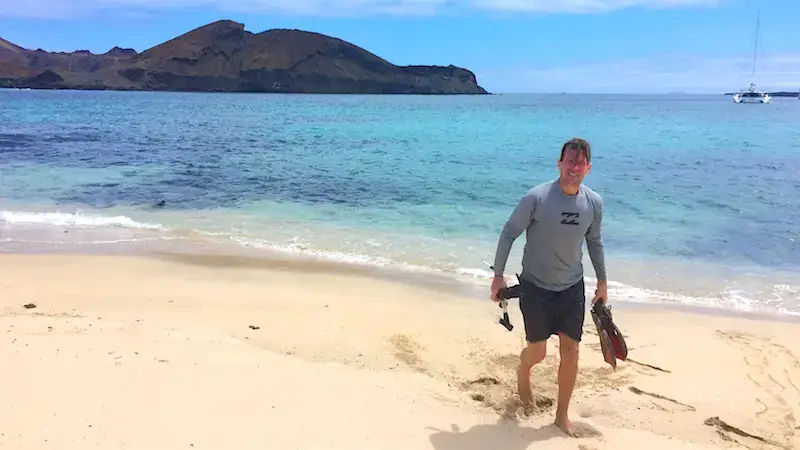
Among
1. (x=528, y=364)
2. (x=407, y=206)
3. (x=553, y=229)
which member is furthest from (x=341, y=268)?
(x=407, y=206)

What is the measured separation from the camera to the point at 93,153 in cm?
2473

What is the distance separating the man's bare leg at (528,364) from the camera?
425cm

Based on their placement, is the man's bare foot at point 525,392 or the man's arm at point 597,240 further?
the man's bare foot at point 525,392

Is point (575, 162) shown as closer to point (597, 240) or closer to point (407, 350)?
point (597, 240)

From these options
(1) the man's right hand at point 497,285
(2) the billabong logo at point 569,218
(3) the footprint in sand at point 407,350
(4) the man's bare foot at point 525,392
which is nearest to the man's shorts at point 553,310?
(1) the man's right hand at point 497,285

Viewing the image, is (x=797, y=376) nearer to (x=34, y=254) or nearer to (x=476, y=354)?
(x=476, y=354)

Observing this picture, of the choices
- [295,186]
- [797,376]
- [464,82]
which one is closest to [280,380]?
[797,376]

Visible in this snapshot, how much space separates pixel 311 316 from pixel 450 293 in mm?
2156

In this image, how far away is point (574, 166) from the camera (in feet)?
12.8

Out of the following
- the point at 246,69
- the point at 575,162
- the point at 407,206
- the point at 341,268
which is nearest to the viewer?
the point at 575,162

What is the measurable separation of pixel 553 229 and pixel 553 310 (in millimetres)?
567

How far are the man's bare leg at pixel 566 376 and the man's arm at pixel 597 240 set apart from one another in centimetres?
54

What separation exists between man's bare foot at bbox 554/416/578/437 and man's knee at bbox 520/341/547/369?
43 centimetres

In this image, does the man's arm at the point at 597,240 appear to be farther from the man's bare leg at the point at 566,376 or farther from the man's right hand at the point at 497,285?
the man's right hand at the point at 497,285
